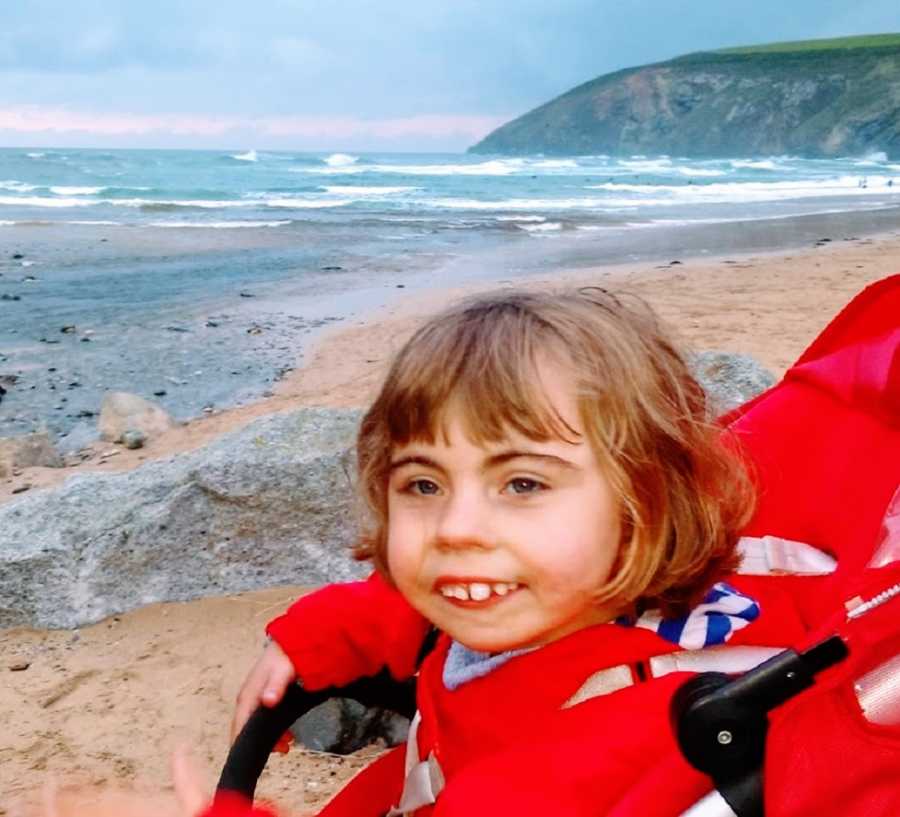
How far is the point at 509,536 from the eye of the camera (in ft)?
4.46

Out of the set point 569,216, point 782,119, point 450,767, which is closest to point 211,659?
point 450,767

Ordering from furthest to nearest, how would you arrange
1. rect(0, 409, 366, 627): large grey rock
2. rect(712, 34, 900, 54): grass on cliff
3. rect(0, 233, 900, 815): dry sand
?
rect(712, 34, 900, 54): grass on cliff
rect(0, 409, 366, 627): large grey rock
rect(0, 233, 900, 815): dry sand

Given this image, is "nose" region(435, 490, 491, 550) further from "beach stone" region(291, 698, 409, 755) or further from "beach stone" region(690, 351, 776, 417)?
"beach stone" region(690, 351, 776, 417)

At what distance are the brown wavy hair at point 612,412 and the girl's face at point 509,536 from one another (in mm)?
21

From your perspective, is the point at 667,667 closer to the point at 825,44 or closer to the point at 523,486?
the point at 523,486

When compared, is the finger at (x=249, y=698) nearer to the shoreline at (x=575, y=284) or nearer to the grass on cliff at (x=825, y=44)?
the shoreline at (x=575, y=284)

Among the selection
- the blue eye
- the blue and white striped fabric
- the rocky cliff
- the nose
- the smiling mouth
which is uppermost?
the blue eye

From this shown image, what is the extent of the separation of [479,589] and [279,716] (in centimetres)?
45

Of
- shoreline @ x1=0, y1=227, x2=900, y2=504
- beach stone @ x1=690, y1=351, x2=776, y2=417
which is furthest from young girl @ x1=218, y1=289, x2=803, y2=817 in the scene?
shoreline @ x1=0, y1=227, x2=900, y2=504

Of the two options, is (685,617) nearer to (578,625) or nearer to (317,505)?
(578,625)

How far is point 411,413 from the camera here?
1.49 metres

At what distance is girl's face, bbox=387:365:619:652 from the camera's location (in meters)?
1.37

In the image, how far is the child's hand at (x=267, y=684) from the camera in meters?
1.65

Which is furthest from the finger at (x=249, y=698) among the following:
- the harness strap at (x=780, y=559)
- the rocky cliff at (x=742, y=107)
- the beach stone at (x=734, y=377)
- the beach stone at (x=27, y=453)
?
the rocky cliff at (x=742, y=107)
